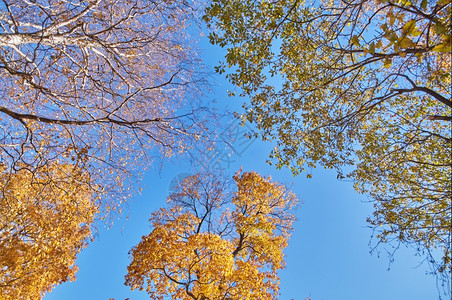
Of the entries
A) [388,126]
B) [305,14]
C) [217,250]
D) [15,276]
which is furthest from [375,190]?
[15,276]

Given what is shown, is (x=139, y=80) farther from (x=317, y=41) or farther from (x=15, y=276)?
(x=15, y=276)

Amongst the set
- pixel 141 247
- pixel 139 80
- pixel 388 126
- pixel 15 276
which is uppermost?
pixel 139 80

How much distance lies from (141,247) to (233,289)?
14.1 ft

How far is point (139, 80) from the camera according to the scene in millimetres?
7684

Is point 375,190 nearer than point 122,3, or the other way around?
point 122,3

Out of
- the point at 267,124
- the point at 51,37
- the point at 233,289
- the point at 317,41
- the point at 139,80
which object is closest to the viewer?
the point at 51,37

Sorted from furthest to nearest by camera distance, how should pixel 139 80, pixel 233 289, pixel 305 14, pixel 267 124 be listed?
pixel 233 289 < pixel 139 80 < pixel 267 124 < pixel 305 14

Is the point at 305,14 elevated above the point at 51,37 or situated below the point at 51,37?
above

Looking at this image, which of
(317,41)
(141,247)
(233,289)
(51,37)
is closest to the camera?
(51,37)

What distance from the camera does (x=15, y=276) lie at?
9.02 metres

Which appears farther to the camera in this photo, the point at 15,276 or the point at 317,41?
the point at 15,276

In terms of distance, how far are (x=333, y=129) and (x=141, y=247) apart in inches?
362

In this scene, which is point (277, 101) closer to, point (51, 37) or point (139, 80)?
point (139, 80)

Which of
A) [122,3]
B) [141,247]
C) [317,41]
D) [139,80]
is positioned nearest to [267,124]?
[317,41]
